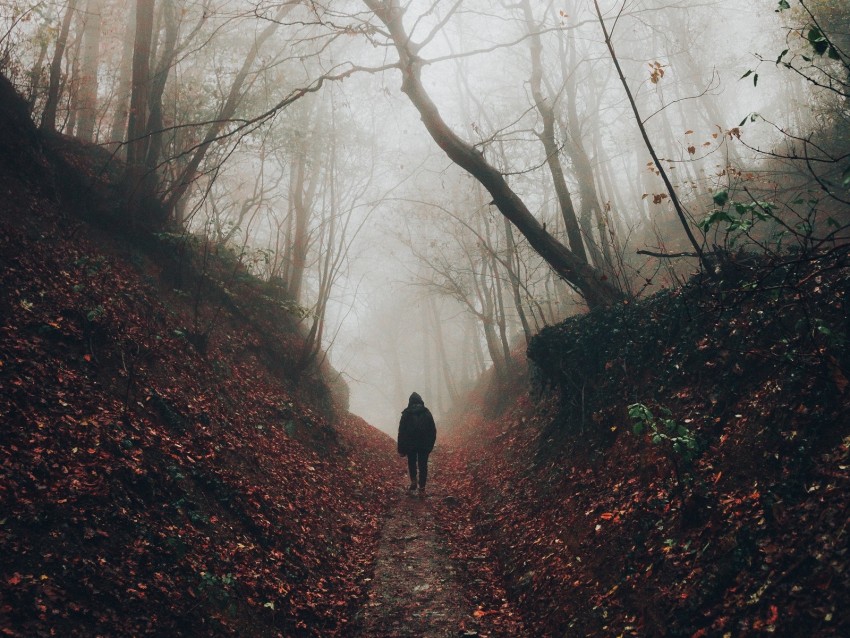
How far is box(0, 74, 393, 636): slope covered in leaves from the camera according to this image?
12.0 feet

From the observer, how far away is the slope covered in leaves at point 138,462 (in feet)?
12.0

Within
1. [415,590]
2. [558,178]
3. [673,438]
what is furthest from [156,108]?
[673,438]

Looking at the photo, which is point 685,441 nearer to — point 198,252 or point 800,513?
point 800,513

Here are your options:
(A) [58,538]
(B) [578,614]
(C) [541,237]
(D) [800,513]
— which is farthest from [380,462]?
(D) [800,513]

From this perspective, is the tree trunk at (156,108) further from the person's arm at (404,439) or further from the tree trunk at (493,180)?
the person's arm at (404,439)

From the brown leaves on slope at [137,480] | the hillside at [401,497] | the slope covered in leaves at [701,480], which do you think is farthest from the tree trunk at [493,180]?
the brown leaves on slope at [137,480]

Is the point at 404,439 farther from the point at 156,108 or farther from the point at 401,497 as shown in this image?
the point at 156,108

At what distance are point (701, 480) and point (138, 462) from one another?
5.75 metres

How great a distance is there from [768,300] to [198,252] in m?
11.9

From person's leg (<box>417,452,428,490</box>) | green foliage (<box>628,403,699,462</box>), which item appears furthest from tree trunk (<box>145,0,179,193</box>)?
green foliage (<box>628,403,699,462</box>)

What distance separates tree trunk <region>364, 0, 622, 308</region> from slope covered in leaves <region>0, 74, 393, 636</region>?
6.00 metres

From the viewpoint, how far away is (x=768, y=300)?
525cm

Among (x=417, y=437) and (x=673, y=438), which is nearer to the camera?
(x=673, y=438)

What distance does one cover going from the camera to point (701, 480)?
4496 mm
